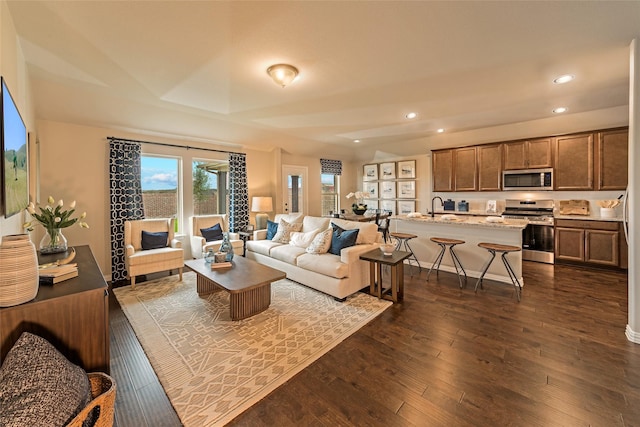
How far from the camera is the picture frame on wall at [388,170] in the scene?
7.63 meters

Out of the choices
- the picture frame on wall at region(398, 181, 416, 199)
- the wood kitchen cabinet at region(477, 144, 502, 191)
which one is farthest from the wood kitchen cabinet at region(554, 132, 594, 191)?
the picture frame on wall at region(398, 181, 416, 199)

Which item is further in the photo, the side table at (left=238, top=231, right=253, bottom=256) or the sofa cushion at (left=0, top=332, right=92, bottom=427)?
the side table at (left=238, top=231, right=253, bottom=256)

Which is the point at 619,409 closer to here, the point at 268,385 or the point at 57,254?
the point at 268,385

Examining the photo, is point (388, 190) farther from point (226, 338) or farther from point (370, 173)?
point (226, 338)

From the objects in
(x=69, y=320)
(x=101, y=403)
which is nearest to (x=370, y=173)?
(x=69, y=320)

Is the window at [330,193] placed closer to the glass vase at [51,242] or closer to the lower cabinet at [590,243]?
the lower cabinet at [590,243]

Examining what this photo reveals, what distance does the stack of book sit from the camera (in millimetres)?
1709

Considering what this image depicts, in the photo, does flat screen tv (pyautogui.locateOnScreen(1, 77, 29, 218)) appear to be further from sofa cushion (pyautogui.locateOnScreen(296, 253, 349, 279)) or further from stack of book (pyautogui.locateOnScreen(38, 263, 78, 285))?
sofa cushion (pyautogui.locateOnScreen(296, 253, 349, 279))

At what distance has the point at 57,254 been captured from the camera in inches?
103

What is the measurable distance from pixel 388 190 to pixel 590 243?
4.28 metres

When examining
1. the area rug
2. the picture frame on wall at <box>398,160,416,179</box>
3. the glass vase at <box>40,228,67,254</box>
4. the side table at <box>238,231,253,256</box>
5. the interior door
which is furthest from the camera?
the picture frame on wall at <box>398,160,416,179</box>

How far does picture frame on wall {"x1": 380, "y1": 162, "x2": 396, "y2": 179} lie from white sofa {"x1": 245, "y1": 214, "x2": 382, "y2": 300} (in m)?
3.78

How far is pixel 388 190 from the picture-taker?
7.77 m

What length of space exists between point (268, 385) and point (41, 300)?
1.47 metres
